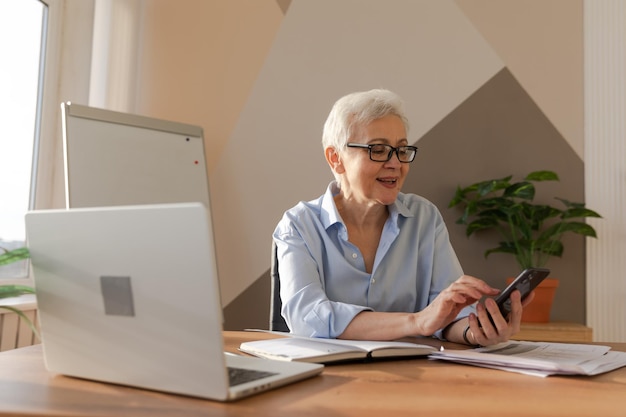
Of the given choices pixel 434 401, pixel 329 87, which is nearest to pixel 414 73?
pixel 329 87

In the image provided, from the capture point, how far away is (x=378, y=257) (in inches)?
72.3

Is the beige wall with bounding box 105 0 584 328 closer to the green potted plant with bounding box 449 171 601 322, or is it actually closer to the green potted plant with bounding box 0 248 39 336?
the green potted plant with bounding box 449 171 601 322

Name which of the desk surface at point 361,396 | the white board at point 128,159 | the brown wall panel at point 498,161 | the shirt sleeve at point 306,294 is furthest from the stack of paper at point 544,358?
the brown wall panel at point 498,161

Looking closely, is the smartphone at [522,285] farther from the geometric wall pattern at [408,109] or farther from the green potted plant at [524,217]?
the geometric wall pattern at [408,109]

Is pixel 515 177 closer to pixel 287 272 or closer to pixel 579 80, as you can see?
pixel 579 80

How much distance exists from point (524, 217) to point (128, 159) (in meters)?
1.89

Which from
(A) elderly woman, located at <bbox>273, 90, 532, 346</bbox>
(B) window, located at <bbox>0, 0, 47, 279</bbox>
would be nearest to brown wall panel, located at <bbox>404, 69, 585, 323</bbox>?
(A) elderly woman, located at <bbox>273, 90, 532, 346</bbox>

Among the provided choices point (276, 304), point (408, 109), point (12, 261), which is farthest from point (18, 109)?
point (12, 261)

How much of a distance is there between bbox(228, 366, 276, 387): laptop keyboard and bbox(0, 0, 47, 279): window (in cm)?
200

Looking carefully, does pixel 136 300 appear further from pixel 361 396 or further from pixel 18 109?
pixel 18 109

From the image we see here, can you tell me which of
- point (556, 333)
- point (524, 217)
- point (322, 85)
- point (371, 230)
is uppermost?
point (322, 85)

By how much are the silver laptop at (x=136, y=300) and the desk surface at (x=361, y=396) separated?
0.03 metres

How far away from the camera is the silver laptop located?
0.77 m

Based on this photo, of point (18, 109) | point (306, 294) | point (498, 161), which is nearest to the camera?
point (306, 294)
